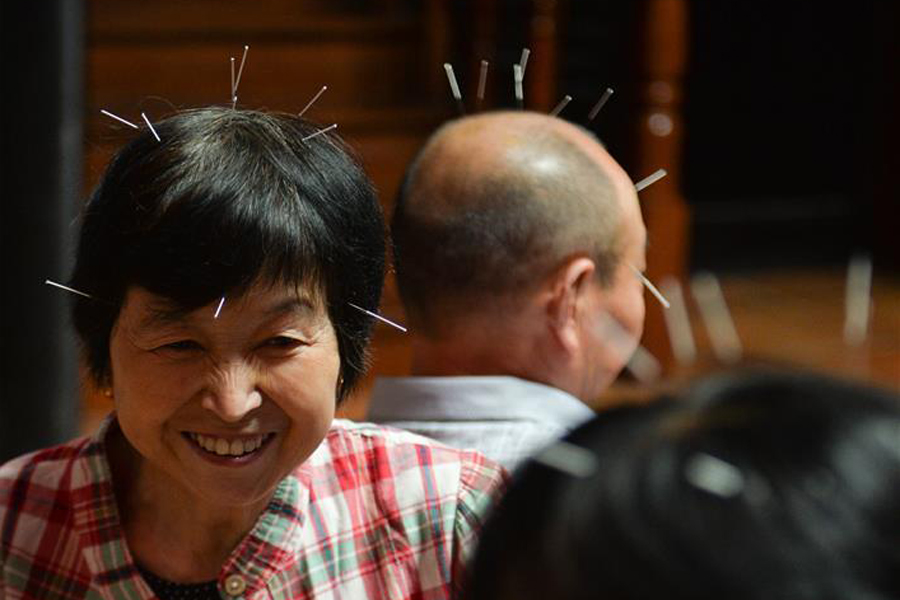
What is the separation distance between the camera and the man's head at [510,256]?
5.42 ft

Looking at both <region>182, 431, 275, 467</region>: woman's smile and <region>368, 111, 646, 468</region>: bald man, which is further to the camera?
<region>368, 111, 646, 468</region>: bald man

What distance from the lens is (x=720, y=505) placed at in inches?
20.0

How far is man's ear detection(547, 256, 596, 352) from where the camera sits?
5.45 feet

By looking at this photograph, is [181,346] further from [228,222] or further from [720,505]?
[720,505]

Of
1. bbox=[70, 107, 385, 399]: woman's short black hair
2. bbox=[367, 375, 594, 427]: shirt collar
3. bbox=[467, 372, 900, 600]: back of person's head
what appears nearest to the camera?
bbox=[467, 372, 900, 600]: back of person's head

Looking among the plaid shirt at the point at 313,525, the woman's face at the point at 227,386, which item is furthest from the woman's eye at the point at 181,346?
the plaid shirt at the point at 313,525

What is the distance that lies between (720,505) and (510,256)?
1152 mm

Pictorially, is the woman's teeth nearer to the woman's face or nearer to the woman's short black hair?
the woman's face

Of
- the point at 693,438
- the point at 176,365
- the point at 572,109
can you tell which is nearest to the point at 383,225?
the point at 176,365

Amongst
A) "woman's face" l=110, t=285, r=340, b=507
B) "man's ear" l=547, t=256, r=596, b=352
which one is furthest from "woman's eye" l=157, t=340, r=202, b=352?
"man's ear" l=547, t=256, r=596, b=352

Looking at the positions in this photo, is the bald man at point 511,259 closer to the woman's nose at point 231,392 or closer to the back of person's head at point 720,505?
the woman's nose at point 231,392

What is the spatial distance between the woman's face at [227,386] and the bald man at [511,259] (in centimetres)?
48

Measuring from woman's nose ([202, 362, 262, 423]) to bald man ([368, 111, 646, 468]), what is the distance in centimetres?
52

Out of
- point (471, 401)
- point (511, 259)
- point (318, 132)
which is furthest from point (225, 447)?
point (511, 259)
